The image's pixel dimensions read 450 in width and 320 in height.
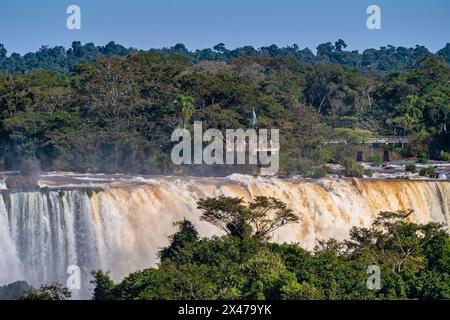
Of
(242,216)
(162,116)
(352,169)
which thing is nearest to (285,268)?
(242,216)

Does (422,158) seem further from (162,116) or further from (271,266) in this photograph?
(271,266)

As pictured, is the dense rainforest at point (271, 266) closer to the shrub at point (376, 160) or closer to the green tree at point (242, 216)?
the green tree at point (242, 216)

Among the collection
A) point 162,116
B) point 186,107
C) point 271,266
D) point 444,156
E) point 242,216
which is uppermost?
point 186,107

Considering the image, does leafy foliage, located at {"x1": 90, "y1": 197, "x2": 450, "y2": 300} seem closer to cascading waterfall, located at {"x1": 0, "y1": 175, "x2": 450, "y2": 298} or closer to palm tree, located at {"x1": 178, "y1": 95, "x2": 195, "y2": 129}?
cascading waterfall, located at {"x1": 0, "y1": 175, "x2": 450, "y2": 298}

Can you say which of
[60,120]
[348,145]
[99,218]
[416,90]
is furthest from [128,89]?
[416,90]
